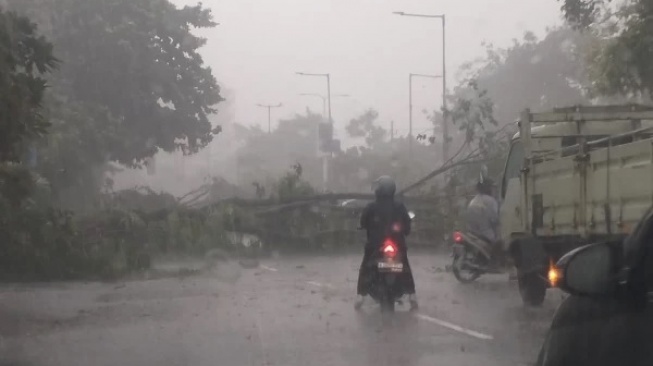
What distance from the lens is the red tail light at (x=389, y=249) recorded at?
12.4 metres

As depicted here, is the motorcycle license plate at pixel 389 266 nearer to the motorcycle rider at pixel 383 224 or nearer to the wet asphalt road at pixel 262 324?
the motorcycle rider at pixel 383 224

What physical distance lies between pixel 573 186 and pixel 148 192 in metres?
19.4

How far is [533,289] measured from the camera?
1293 cm

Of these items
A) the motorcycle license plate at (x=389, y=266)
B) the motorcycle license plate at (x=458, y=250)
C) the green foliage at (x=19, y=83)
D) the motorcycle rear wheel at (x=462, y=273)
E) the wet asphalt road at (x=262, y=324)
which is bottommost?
the wet asphalt road at (x=262, y=324)

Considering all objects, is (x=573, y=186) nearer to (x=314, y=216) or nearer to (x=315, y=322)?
(x=315, y=322)

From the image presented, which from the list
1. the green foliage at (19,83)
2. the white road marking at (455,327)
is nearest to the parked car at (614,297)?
the white road marking at (455,327)

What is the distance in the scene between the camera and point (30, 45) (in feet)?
37.4

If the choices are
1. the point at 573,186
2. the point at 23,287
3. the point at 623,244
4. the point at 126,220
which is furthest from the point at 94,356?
the point at 126,220

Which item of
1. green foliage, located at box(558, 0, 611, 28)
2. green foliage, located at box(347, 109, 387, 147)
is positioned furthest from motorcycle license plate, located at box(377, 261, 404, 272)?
green foliage, located at box(347, 109, 387, 147)

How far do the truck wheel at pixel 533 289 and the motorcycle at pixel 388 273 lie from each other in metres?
1.75

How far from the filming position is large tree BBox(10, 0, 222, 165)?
3603cm

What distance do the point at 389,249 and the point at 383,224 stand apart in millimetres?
346

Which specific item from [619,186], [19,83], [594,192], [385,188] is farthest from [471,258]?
[19,83]

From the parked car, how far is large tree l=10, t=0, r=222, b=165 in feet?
105
